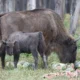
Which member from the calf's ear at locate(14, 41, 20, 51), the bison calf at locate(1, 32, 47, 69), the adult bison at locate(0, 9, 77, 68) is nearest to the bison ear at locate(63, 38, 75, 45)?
the adult bison at locate(0, 9, 77, 68)

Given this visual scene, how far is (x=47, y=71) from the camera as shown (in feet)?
34.1

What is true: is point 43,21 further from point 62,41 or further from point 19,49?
point 19,49

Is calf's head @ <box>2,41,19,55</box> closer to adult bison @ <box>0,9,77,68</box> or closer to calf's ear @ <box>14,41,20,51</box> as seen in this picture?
calf's ear @ <box>14,41,20,51</box>

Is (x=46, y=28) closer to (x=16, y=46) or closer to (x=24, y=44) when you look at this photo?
Answer: (x=24, y=44)

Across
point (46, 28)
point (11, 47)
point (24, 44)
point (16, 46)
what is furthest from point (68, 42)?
point (11, 47)

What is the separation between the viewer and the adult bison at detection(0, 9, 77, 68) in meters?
11.8

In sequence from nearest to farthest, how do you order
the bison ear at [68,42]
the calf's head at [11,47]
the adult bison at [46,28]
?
the calf's head at [11,47] < the adult bison at [46,28] < the bison ear at [68,42]

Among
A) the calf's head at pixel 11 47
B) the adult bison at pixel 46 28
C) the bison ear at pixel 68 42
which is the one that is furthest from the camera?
the bison ear at pixel 68 42

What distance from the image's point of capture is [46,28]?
12320mm

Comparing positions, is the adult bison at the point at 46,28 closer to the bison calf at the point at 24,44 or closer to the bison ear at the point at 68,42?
the bison ear at the point at 68,42

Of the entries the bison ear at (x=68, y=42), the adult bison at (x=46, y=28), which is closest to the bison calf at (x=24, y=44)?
the adult bison at (x=46, y=28)

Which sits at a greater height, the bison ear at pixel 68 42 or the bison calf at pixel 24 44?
the bison calf at pixel 24 44

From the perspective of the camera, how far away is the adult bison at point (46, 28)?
1183cm

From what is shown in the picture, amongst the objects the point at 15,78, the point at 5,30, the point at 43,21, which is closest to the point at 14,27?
the point at 5,30
